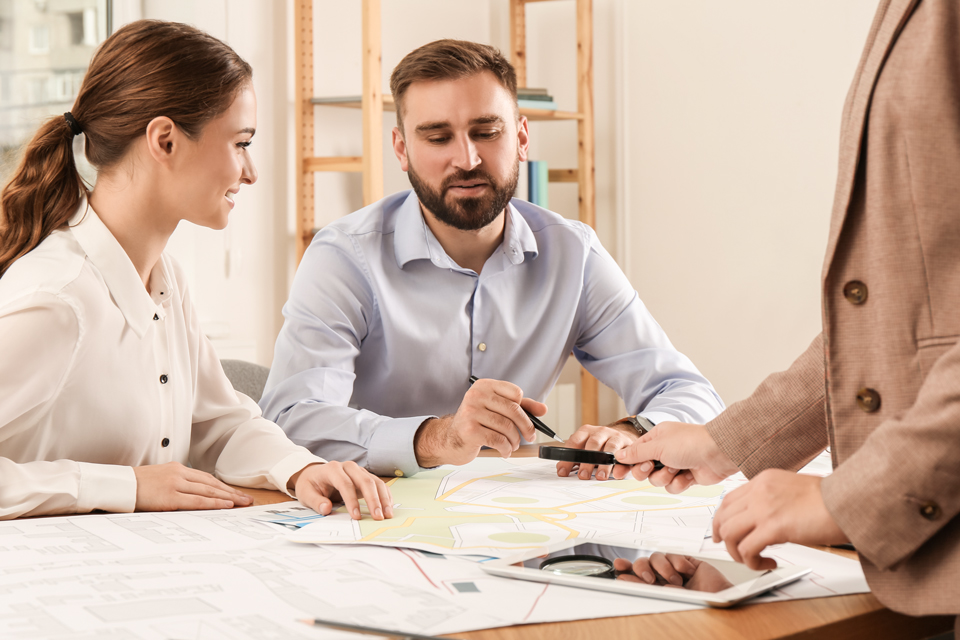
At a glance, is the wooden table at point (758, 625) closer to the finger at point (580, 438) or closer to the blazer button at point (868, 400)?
the blazer button at point (868, 400)

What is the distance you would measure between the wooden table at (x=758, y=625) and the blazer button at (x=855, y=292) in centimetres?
25

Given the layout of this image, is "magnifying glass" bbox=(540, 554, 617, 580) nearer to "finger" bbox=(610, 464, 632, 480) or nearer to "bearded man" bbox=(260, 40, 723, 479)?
"finger" bbox=(610, 464, 632, 480)

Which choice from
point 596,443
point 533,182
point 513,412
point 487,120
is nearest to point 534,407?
point 513,412

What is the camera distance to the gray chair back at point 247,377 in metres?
1.93

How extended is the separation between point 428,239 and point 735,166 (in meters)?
2.01

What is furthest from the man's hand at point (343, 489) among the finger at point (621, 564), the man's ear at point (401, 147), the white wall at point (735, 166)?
the white wall at point (735, 166)

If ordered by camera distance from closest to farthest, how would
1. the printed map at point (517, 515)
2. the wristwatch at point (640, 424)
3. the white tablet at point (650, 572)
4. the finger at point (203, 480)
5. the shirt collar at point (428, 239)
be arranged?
the white tablet at point (650, 572), the printed map at point (517, 515), the finger at point (203, 480), the wristwatch at point (640, 424), the shirt collar at point (428, 239)

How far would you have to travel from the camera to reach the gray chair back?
1935 mm

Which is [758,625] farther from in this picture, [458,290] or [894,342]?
[458,290]

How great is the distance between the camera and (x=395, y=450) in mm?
1393

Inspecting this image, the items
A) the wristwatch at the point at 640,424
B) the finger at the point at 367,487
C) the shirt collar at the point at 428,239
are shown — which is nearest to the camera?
the finger at the point at 367,487

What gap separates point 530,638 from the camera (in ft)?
2.26

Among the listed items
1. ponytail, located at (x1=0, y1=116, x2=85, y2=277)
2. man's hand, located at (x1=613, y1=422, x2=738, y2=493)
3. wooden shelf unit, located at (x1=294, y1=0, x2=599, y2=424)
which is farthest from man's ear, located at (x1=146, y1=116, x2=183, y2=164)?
wooden shelf unit, located at (x1=294, y1=0, x2=599, y2=424)

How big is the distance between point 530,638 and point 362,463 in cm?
78
